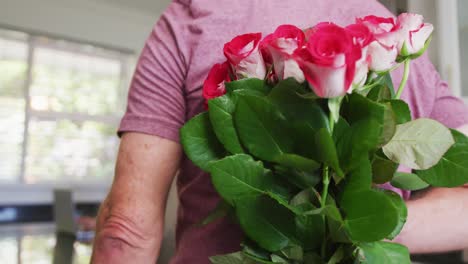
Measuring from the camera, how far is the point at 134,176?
64 centimetres

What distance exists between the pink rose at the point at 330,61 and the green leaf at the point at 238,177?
0.34 feet

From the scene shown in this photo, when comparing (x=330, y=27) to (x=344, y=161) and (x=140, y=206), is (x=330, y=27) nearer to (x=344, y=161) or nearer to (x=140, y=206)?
(x=344, y=161)

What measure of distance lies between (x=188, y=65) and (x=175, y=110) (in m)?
0.07

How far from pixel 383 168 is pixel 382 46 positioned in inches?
4.8

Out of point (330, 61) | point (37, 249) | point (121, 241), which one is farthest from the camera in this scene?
point (37, 249)

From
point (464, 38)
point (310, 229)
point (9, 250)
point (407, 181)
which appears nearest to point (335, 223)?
point (310, 229)

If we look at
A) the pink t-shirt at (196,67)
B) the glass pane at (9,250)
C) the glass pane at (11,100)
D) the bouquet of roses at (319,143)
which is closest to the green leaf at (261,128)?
the bouquet of roses at (319,143)

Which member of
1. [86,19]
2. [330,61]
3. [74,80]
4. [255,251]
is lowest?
[74,80]

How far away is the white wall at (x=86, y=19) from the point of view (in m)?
4.91

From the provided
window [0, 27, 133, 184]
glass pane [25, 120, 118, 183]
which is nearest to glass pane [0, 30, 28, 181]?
window [0, 27, 133, 184]

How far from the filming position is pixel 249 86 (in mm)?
476

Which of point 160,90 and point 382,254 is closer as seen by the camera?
point 382,254

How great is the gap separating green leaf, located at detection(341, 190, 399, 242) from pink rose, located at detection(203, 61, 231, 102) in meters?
0.19

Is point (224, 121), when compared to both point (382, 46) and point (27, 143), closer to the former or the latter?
point (382, 46)
